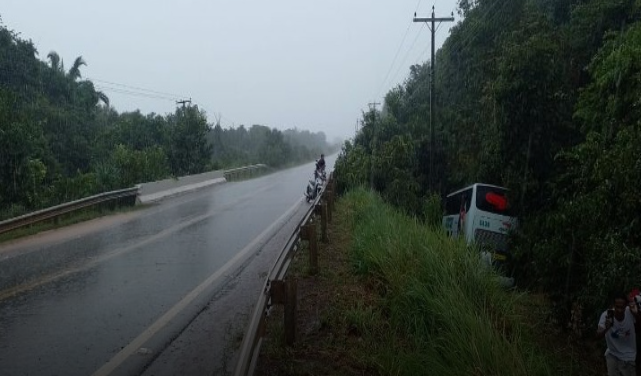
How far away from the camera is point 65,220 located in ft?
50.5

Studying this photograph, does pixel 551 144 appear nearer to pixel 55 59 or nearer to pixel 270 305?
pixel 270 305

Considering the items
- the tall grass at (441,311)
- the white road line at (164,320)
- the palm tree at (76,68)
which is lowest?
the white road line at (164,320)

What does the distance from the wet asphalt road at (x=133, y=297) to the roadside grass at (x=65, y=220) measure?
145cm

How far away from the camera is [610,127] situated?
1033 centimetres

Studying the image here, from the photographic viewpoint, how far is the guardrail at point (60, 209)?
40.7ft

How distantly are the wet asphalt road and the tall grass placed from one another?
1683 mm

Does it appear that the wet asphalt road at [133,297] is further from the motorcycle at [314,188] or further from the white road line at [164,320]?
the motorcycle at [314,188]

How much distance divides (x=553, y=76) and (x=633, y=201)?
7.33 meters

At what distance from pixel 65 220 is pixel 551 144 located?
14.1m

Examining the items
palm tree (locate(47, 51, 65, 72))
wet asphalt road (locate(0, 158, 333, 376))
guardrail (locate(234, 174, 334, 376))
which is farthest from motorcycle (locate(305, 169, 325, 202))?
palm tree (locate(47, 51, 65, 72))

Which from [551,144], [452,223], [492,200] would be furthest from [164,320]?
[551,144]

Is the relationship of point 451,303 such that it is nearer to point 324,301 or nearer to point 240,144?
point 324,301

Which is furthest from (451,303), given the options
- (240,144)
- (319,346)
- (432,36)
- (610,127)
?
(240,144)

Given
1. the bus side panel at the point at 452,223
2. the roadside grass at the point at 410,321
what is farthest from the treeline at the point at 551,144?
the roadside grass at the point at 410,321
